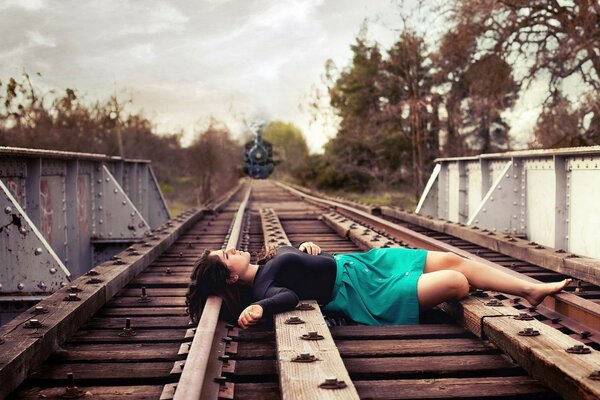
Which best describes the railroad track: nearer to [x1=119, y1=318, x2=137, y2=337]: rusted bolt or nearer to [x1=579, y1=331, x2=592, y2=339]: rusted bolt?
[x1=119, y1=318, x2=137, y2=337]: rusted bolt

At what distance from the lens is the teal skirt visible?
4.22m

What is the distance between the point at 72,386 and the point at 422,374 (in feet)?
4.92

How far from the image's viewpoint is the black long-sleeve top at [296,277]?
13.7 ft

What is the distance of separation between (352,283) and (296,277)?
330 millimetres

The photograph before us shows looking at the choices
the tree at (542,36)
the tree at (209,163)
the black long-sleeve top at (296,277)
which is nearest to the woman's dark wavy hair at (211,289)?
the black long-sleeve top at (296,277)

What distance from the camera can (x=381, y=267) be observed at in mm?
4480

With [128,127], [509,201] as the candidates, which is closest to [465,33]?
[509,201]

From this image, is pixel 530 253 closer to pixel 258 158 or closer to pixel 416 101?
pixel 416 101

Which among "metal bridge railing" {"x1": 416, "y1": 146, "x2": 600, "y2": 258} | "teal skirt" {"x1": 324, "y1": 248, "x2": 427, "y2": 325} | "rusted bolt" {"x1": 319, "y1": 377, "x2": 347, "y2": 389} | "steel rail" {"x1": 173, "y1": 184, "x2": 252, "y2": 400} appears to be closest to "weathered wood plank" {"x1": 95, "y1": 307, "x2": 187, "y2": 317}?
"steel rail" {"x1": 173, "y1": 184, "x2": 252, "y2": 400}

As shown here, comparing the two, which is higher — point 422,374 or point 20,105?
point 20,105

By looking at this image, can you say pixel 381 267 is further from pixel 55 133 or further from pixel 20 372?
pixel 55 133

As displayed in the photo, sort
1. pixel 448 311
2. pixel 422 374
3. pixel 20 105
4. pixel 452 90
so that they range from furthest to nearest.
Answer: pixel 20 105 → pixel 452 90 → pixel 448 311 → pixel 422 374

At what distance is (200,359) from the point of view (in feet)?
10.2

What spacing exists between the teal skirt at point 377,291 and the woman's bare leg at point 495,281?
0.17m
